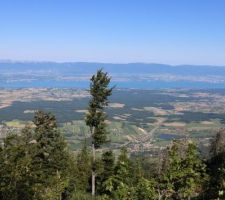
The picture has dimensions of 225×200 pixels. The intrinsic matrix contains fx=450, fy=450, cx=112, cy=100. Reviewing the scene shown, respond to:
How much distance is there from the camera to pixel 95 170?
64.8 metres

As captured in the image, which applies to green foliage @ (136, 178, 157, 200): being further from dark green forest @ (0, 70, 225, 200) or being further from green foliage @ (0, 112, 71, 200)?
green foliage @ (0, 112, 71, 200)

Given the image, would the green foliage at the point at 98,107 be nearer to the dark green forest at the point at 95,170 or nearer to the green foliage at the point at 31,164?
the dark green forest at the point at 95,170

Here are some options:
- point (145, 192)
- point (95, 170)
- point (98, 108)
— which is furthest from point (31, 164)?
point (98, 108)

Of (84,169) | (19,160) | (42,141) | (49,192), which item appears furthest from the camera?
(84,169)

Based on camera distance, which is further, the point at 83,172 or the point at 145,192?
the point at 83,172

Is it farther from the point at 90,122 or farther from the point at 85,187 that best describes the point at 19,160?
the point at 85,187

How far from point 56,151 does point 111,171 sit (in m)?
13.2

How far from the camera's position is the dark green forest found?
3622cm

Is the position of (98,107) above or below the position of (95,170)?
above

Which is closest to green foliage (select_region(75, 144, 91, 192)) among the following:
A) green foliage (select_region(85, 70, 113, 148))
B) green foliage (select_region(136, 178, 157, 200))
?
green foliage (select_region(85, 70, 113, 148))

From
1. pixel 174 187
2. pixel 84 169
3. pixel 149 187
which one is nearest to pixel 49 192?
pixel 149 187

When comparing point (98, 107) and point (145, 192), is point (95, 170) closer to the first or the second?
point (98, 107)

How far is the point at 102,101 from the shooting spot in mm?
64375

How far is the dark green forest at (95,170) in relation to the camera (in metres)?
36.2
